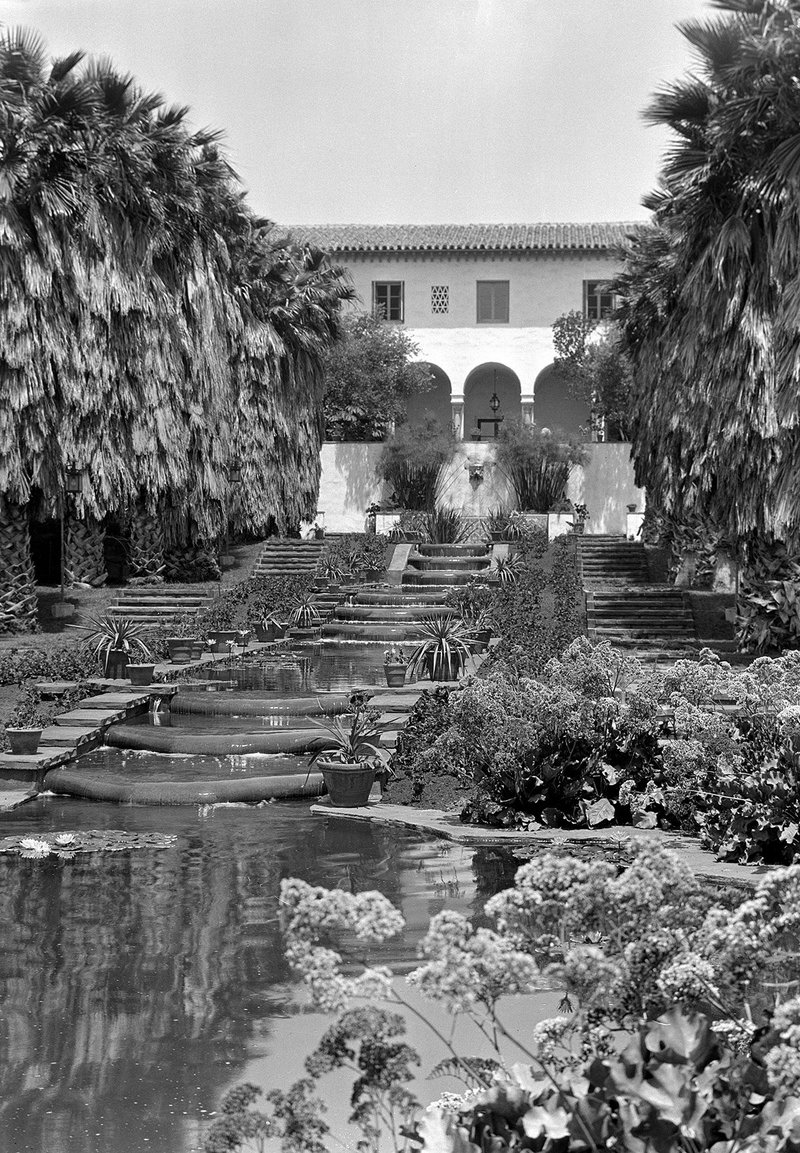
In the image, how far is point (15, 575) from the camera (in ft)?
72.7

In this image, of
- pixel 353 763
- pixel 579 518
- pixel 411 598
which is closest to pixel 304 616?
pixel 411 598

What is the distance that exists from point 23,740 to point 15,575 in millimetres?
10937

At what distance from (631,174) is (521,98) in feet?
25.3

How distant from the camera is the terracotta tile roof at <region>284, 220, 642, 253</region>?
4491 centimetres

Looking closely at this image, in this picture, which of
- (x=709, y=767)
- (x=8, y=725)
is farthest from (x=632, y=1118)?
(x=8, y=725)

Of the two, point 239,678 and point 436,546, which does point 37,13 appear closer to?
point 239,678

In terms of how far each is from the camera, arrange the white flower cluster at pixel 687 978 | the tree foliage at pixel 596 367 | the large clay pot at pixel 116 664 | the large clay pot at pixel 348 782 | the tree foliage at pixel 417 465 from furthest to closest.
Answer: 1. the tree foliage at pixel 596 367
2. the tree foliage at pixel 417 465
3. the large clay pot at pixel 116 664
4. the large clay pot at pixel 348 782
5. the white flower cluster at pixel 687 978

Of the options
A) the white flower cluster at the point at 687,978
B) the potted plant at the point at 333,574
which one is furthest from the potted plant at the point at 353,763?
the potted plant at the point at 333,574

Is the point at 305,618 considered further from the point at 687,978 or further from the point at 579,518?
the point at 687,978

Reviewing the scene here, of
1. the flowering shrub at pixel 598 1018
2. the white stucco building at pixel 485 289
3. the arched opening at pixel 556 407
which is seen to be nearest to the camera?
the flowering shrub at pixel 598 1018

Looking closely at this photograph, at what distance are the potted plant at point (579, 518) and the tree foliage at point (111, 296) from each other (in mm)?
9868

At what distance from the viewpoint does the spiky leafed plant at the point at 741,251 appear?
16.2 metres

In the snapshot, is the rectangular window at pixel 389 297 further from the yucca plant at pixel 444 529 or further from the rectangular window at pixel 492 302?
the yucca plant at pixel 444 529

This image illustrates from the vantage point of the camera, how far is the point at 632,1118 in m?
2.72
